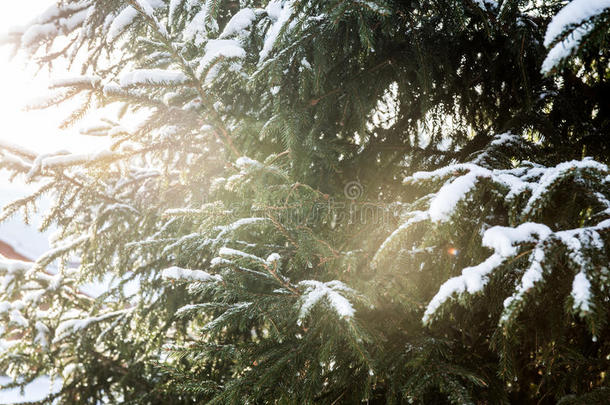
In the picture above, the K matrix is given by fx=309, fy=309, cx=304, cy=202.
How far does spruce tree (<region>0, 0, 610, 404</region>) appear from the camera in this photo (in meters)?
1.11

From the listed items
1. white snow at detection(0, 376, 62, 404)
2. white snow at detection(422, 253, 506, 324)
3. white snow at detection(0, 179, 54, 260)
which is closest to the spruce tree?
white snow at detection(422, 253, 506, 324)

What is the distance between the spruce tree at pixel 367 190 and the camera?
1.11 m

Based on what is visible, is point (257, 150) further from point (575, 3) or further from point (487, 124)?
point (575, 3)

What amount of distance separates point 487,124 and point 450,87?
22.1 inches

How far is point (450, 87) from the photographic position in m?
2.47

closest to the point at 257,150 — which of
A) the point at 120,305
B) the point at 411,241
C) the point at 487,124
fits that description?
the point at 411,241

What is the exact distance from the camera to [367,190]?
2.53m

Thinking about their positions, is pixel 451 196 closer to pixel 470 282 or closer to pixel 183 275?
pixel 470 282

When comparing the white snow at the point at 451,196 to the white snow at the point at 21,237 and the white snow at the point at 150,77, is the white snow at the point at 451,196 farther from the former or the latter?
the white snow at the point at 21,237

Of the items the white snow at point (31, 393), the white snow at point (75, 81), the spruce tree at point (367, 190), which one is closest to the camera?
the spruce tree at point (367, 190)

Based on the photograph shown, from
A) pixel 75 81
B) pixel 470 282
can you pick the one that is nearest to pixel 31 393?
pixel 75 81

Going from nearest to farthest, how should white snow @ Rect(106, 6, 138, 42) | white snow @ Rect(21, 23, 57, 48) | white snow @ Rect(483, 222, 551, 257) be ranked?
white snow @ Rect(483, 222, 551, 257) → white snow @ Rect(106, 6, 138, 42) → white snow @ Rect(21, 23, 57, 48)

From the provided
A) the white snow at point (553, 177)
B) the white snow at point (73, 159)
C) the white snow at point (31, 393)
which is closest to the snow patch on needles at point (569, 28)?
the white snow at point (553, 177)

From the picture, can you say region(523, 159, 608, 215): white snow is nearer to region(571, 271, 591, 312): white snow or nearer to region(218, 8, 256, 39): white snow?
region(571, 271, 591, 312): white snow
